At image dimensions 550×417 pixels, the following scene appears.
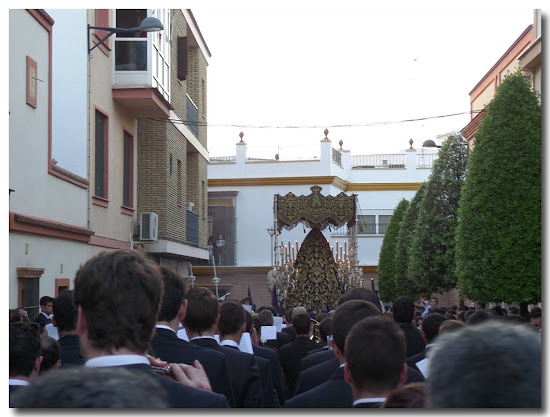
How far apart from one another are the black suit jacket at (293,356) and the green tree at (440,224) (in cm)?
1710

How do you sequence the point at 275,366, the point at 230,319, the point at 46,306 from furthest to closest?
the point at 46,306 → the point at 275,366 → the point at 230,319

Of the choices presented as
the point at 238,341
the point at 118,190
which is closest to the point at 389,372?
the point at 238,341

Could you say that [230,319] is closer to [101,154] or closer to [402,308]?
[402,308]

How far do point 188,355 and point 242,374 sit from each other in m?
0.89

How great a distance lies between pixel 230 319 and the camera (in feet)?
21.3

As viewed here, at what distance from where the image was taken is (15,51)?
12.1 metres

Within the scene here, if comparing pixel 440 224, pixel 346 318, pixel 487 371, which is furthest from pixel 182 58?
pixel 487 371

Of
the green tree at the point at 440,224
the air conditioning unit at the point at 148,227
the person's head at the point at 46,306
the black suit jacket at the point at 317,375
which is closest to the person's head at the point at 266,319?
the person's head at the point at 46,306

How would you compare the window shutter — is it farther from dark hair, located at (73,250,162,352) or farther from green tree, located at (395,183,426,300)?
dark hair, located at (73,250,162,352)

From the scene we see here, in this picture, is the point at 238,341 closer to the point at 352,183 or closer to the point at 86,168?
the point at 86,168

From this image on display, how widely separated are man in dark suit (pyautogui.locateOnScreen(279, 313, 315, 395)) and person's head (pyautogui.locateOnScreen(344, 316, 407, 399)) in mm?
5446

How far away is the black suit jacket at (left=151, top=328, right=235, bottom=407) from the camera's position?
14.8 feet

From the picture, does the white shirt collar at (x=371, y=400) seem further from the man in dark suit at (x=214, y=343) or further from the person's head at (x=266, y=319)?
the person's head at (x=266, y=319)

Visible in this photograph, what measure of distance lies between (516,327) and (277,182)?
38283mm
